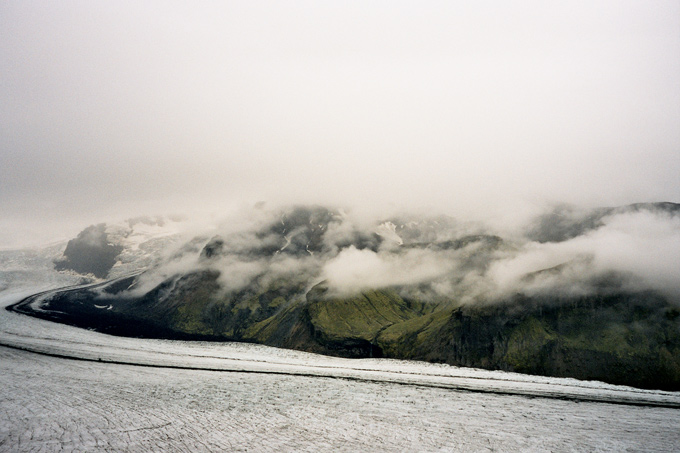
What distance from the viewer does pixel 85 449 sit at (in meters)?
27.4

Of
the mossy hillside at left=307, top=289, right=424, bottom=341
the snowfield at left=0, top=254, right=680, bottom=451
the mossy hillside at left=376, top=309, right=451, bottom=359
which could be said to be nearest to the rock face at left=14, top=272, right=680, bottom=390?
the mossy hillside at left=376, top=309, right=451, bottom=359

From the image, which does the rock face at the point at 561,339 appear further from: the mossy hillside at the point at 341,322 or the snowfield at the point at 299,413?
the snowfield at the point at 299,413

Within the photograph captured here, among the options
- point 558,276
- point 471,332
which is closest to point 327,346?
point 471,332

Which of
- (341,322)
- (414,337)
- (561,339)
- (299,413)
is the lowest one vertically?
(341,322)

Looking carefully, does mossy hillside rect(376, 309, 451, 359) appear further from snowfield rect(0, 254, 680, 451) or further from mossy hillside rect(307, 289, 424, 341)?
snowfield rect(0, 254, 680, 451)

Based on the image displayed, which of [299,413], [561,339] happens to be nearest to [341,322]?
[561,339]

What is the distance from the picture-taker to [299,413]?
40.3m

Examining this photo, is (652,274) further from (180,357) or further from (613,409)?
(180,357)

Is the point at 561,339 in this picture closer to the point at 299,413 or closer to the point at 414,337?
the point at 414,337

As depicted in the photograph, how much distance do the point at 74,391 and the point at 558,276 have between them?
14006cm

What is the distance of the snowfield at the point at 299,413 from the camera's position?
3119 cm

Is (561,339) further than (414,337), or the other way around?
(414,337)

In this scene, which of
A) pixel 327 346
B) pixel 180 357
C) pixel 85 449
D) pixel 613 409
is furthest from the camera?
pixel 327 346

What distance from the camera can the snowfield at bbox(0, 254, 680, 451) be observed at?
3119 centimetres
